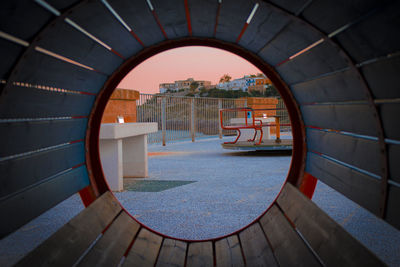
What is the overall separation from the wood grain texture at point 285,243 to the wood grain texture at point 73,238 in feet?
4.23

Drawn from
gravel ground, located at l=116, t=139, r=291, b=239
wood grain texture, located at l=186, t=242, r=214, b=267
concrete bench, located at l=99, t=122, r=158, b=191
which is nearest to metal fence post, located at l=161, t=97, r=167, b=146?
gravel ground, located at l=116, t=139, r=291, b=239

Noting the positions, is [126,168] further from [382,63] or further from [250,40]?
[382,63]

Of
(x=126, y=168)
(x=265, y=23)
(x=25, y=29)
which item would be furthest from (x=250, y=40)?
(x=126, y=168)

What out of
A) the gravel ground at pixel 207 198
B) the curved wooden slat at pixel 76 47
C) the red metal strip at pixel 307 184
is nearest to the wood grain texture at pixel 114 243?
the gravel ground at pixel 207 198

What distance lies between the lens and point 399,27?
1.30 m

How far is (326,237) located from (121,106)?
28.4ft

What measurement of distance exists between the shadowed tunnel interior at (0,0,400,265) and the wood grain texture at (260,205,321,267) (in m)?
0.21

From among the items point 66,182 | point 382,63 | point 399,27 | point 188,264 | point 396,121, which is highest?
point 399,27

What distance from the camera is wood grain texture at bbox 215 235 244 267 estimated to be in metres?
2.45

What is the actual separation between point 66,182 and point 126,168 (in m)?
3.77

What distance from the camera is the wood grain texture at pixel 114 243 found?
206 cm

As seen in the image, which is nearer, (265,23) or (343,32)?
(343,32)

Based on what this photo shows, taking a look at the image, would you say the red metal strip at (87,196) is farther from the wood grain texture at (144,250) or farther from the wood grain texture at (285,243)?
the wood grain texture at (285,243)

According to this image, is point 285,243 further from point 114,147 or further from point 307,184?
point 114,147
